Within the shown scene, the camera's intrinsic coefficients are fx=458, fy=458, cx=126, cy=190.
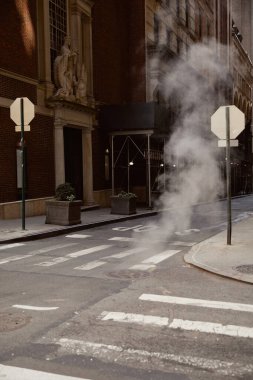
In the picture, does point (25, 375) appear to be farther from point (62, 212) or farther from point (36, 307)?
point (62, 212)

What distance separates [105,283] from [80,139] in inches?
642

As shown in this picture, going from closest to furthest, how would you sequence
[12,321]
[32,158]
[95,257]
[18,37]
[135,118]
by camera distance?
[12,321], [95,257], [18,37], [32,158], [135,118]

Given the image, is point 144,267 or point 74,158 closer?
point 144,267

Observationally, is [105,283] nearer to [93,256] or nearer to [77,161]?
[93,256]

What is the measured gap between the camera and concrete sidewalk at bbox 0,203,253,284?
786cm

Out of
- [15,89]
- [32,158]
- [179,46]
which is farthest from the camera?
[179,46]

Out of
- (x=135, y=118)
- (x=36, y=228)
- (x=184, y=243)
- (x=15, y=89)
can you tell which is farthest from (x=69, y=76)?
(x=184, y=243)

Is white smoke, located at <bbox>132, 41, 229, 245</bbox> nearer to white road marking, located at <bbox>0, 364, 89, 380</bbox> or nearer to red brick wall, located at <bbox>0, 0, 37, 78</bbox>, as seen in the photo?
red brick wall, located at <bbox>0, 0, 37, 78</bbox>

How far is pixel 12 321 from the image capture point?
5.13 meters

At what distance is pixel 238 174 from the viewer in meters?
48.9

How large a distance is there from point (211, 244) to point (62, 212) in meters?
5.77

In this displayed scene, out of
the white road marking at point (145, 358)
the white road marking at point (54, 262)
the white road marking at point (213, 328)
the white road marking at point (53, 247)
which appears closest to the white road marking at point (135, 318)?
the white road marking at point (213, 328)

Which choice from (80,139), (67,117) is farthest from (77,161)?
(67,117)

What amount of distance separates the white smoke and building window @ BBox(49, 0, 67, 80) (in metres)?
7.01
